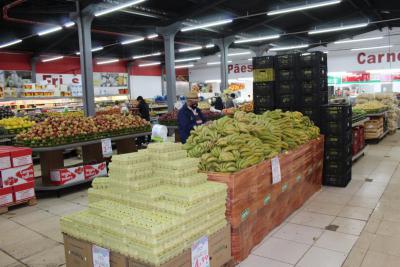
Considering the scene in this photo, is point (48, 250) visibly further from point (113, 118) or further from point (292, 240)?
point (113, 118)

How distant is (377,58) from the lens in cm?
1983

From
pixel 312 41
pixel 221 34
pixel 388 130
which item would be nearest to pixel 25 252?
pixel 388 130

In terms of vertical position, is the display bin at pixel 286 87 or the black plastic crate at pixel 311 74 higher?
the black plastic crate at pixel 311 74

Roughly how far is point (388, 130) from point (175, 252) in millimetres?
11714

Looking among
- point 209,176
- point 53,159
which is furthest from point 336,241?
point 53,159

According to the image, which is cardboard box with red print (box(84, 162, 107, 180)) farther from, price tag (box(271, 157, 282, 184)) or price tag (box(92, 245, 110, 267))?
price tag (box(92, 245, 110, 267))

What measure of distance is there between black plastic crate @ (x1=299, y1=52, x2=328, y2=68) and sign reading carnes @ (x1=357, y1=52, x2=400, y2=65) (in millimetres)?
16088

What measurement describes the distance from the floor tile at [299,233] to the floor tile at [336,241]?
0.08 meters

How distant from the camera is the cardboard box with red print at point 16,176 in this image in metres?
5.11

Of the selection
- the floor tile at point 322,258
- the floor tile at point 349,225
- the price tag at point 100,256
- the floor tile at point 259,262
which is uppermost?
the price tag at point 100,256

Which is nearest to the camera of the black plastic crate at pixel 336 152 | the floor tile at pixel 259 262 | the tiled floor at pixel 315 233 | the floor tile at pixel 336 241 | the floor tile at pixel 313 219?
the floor tile at pixel 259 262

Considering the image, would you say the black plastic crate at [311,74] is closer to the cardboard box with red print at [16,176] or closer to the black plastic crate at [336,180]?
the black plastic crate at [336,180]

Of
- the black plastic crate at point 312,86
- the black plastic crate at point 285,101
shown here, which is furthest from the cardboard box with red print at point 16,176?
the black plastic crate at point 312,86

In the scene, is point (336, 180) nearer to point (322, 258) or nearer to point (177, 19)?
point (322, 258)
